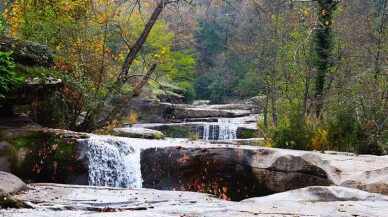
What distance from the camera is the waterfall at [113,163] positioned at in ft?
28.7

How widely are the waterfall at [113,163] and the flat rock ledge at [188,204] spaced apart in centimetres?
251

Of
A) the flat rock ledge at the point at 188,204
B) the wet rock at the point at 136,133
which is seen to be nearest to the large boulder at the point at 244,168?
the flat rock ledge at the point at 188,204

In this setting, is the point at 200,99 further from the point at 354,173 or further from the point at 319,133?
the point at 354,173

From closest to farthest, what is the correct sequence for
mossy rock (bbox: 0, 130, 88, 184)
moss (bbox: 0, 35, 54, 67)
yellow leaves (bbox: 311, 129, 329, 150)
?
1. mossy rock (bbox: 0, 130, 88, 184)
2. moss (bbox: 0, 35, 54, 67)
3. yellow leaves (bbox: 311, 129, 329, 150)

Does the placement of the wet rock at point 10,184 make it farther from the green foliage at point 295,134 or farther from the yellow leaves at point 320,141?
the yellow leaves at point 320,141

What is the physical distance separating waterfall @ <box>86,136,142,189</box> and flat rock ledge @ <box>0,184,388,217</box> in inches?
98.8

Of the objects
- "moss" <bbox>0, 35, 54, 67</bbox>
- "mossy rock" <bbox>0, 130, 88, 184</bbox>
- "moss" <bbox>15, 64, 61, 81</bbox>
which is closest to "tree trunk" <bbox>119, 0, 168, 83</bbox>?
"moss" <bbox>0, 35, 54, 67</bbox>

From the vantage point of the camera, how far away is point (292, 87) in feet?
47.5

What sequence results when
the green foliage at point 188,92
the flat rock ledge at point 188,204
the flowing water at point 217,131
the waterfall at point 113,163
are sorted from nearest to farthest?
the flat rock ledge at point 188,204
the waterfall at point 113,163
the flowing water at point 217,131
the green foliage at point 188,92

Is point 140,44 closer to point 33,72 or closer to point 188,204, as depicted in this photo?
point 33,72

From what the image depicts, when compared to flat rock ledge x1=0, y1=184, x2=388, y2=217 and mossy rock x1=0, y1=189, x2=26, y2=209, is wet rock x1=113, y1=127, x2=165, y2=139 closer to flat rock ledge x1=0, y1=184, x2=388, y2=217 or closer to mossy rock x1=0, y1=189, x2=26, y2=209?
flat rock ledge x1=0, y1=184, x2=388, y2=217

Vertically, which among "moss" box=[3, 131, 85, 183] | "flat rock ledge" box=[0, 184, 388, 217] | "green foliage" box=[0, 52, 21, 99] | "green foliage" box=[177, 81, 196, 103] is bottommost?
"flat rock ledge" box=[0, 184, 388, 217]

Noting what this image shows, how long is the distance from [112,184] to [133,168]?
2.03ft

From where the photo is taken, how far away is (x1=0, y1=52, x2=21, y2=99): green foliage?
23.6 feet
